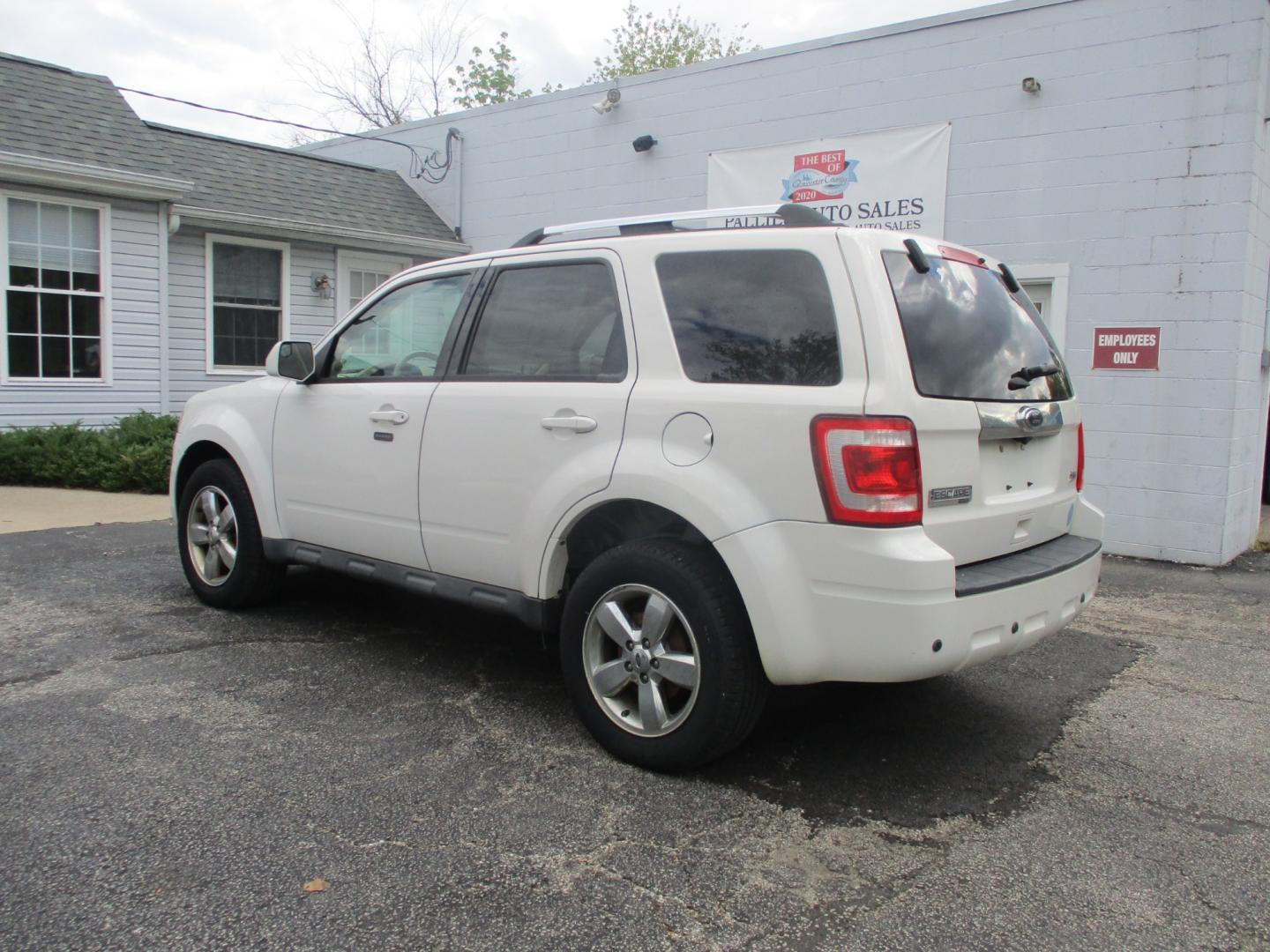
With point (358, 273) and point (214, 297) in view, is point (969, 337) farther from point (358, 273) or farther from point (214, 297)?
point (358, 273)

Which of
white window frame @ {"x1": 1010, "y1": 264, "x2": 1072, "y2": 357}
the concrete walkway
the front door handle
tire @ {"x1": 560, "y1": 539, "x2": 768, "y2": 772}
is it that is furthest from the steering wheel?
white window frame @ {"x1": 1010, "y1": 264, "x2": 1072, "y2": 357}

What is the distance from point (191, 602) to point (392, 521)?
198 cm

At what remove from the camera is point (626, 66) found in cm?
4075

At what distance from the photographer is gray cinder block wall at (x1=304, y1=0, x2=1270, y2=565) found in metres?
7.74

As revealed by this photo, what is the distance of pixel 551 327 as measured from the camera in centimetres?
398

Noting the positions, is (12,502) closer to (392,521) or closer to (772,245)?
(392,521)

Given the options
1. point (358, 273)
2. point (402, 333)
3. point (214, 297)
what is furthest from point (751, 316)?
point (358, 273)

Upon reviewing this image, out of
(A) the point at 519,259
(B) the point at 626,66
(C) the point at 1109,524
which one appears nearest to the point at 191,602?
(A) the point at 519,259

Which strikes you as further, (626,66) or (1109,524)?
(626,66)

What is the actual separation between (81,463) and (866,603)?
31.4ft

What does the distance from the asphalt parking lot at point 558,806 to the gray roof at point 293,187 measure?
8677 millimetres

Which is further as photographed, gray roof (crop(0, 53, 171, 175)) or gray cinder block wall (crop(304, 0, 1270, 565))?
gray roof (crop(0, 53, 171, 175))

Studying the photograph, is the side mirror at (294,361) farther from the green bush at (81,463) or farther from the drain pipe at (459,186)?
the drain pipe at (459,186)

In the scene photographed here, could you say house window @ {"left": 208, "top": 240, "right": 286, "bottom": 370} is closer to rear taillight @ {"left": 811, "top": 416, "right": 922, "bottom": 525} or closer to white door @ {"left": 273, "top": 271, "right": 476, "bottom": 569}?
white door @ {"left": 273, "top": 271, "right": 476, "bottom": 569}
